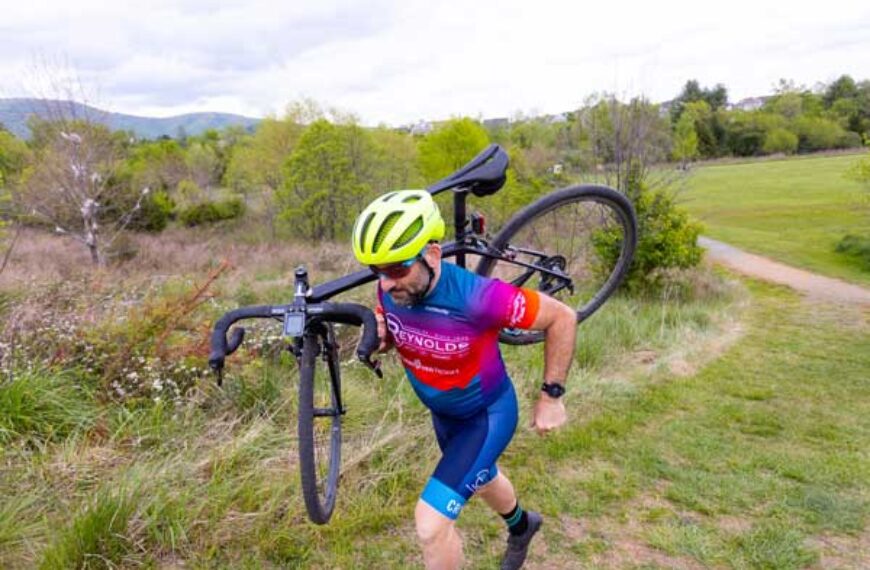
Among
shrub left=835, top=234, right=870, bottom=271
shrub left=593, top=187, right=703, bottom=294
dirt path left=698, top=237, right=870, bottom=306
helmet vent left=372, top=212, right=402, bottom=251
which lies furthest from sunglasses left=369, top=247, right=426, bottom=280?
shrub left=835, top=234, right=870, bottom=271

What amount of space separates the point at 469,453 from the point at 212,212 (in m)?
37.8

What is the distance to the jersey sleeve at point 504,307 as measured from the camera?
258cm

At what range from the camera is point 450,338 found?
103 inches

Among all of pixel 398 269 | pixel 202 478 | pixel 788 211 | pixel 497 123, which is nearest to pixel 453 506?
pixel 398 269

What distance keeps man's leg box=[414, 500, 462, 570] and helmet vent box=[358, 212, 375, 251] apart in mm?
1182

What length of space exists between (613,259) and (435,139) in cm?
3146

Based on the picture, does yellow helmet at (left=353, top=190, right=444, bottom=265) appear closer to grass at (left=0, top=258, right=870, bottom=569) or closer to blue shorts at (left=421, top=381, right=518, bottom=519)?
blue shorts at (left=421, top=381, right=518, bottom=519)

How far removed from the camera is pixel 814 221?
2720 cm

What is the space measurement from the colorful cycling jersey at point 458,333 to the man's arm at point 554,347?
0.06 m

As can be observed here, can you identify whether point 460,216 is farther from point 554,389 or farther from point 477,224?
point 554,389

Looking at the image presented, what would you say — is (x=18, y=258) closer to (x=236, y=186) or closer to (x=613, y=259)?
(x=613, y=259)

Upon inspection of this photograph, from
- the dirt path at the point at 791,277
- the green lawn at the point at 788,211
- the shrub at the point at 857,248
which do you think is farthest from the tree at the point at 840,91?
the dirt path at the point at 791,277

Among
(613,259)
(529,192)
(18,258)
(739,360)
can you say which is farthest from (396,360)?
(18,258)

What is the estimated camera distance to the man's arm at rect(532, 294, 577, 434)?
262 cm
